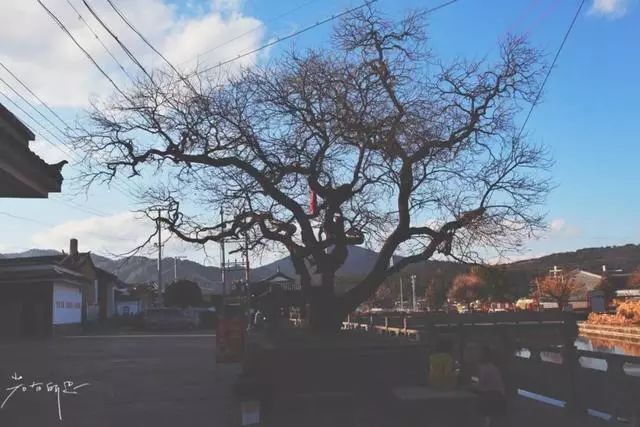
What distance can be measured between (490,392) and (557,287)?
255 ft

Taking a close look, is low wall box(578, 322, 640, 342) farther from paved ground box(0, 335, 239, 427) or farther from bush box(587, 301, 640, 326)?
paved ground box(0, 335, 239, 427)

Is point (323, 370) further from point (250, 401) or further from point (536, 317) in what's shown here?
point (536, 317)

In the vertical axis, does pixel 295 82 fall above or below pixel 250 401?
above

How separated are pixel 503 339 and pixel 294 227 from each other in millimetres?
5965

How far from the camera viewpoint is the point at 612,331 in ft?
153

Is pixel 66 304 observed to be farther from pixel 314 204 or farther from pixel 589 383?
pixel 589 383

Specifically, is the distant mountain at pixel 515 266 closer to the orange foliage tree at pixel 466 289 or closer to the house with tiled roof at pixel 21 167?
the orange foliage tree at pixel 466 289

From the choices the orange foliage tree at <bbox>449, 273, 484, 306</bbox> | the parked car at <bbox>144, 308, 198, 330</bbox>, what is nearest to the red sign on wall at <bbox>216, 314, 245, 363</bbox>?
the parked car at <bbox>144, 308, 198, 330</bbox>

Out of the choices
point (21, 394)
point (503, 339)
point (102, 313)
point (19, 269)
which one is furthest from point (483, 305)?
point (21, 394)

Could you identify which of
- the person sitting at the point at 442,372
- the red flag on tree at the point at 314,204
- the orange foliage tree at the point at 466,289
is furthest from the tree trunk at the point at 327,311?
the orange foliage tree at the point at 466,289

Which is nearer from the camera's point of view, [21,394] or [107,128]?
[21,394]

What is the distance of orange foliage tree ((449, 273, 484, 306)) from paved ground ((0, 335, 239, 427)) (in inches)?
2305

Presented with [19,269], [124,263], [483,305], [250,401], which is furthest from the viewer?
[483,305]

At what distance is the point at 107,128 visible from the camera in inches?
618
